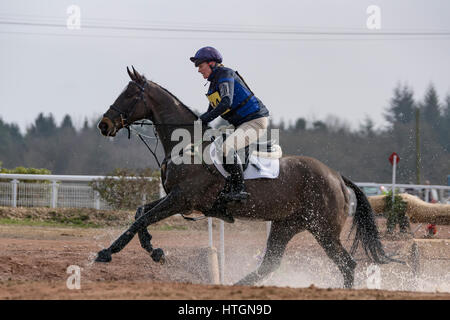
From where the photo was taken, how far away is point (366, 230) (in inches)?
353

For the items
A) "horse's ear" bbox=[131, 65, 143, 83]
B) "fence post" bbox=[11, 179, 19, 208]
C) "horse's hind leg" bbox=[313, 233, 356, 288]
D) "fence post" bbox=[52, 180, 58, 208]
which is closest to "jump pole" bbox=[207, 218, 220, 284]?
"horse's hind leg" bbox=[313, 233, 356, 288]

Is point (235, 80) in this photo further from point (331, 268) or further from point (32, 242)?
point (32, 242)

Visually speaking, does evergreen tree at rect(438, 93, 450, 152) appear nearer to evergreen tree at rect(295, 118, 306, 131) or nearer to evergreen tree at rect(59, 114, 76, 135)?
evergreen tree at rect(295, 118, 306, 131)

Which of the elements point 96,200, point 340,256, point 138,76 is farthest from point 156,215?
point 96,200

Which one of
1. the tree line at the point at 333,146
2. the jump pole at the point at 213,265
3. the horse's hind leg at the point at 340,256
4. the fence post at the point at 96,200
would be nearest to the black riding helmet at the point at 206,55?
the horse's hind leg at the point at 340,256

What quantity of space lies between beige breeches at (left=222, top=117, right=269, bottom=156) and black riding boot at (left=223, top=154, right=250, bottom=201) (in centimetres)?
17

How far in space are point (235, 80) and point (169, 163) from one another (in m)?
1.25

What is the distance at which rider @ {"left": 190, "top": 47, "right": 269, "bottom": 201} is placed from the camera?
7805mm

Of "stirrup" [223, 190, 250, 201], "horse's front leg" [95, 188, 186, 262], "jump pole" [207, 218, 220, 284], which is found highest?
"stirrup" [223, 190, 250, 201]

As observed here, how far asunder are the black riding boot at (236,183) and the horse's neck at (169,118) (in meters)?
0.64

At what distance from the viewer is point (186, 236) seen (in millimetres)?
15156

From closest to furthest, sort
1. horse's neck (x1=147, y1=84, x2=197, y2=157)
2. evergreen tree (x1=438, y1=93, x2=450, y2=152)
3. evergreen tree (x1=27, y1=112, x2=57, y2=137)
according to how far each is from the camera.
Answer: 1. horse's neck (x1=147, y1=84, x2=197, y2=157)
2. evergreen tree (x1=438, y1=93, x2=450, y2=152)
3. evergreen tree (x1=27, y1=112, x2=57, y2=137)

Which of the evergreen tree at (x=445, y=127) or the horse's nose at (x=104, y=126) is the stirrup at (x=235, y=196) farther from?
the evergreen tree at (x=445, y=127)
